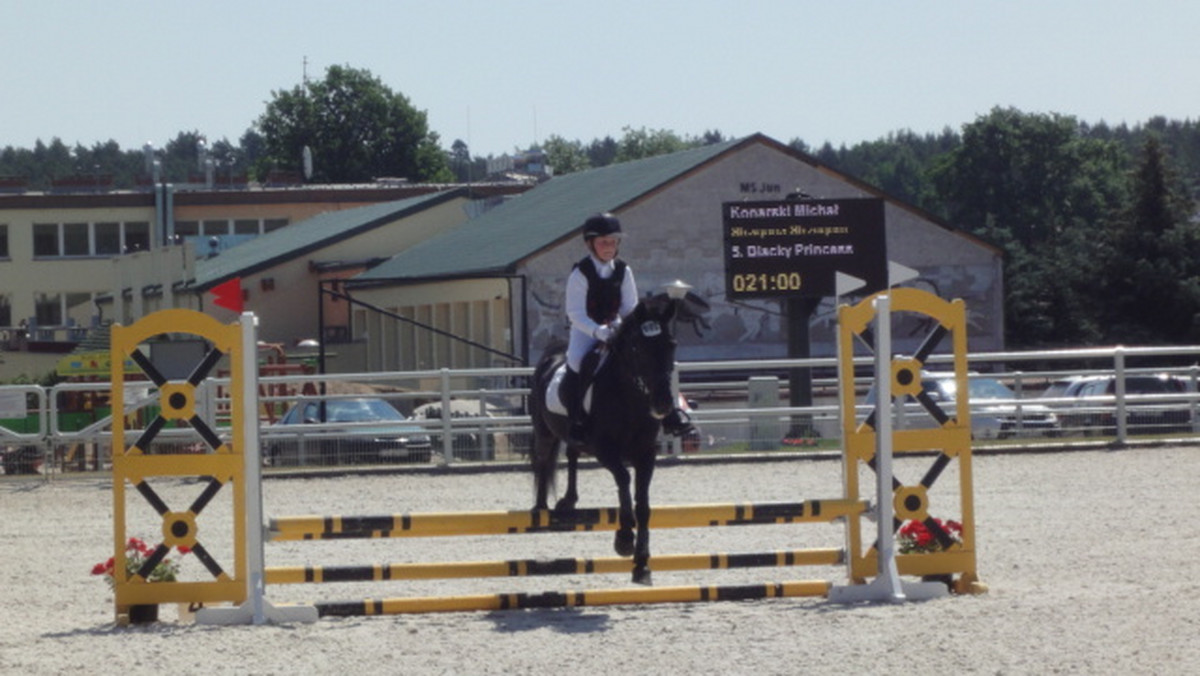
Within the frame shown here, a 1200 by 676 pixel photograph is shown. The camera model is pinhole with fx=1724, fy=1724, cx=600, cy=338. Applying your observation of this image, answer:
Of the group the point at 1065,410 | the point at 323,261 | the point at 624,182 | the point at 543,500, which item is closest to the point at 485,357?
the point at 624,182

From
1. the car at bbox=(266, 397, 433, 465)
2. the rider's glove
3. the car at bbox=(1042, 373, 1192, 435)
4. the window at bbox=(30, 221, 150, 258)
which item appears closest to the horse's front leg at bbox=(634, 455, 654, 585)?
the rider's glove

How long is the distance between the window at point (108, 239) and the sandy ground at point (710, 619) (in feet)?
171

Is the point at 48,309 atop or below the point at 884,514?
atop

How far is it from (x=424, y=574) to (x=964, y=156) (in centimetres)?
8643

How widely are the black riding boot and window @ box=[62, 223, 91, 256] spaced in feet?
195

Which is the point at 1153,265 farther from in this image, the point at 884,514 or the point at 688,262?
the point at 884,514

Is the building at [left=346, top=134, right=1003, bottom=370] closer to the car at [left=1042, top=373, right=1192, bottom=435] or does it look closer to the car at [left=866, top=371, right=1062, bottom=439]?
the car at [left=866, top=371, right=1062, bottom=439]

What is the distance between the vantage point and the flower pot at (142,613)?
1028 cm

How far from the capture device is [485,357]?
130 ft

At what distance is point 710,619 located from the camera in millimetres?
9938

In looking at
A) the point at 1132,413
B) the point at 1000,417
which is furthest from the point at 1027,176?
the point at 1000,417

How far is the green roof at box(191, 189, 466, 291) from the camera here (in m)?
50.2

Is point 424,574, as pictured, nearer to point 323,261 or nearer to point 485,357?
point 485,357

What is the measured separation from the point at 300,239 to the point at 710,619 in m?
47.1
